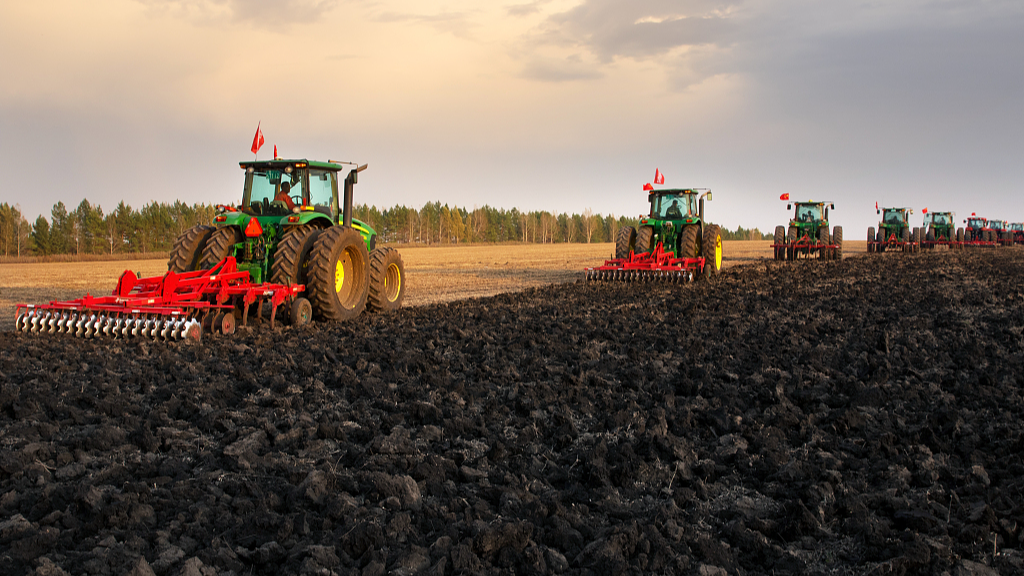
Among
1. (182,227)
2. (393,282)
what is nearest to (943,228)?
(393,282)

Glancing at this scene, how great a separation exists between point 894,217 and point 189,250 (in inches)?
1212

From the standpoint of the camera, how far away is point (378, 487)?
10.7ft

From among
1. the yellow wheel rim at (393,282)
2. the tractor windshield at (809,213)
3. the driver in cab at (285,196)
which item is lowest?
the yellow wheel rim at (393,282)

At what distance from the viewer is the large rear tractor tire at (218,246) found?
8477 millimetres

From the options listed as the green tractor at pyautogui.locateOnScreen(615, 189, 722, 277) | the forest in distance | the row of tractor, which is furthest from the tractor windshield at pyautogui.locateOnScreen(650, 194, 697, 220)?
the forest in distance

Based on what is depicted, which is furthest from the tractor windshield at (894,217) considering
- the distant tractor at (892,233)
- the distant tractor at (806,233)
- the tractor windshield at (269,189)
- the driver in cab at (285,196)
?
the driver in cab at (285,196)

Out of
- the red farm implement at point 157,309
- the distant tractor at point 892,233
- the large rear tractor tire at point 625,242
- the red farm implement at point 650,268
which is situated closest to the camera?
Answer: the red farm implement at point 157,309

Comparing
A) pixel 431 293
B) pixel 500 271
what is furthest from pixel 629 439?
pixel 500 271

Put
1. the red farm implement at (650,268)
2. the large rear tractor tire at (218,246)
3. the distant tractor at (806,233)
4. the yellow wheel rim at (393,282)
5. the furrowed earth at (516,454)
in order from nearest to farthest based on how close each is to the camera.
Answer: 1. the furrowed earth at (516,454)
2. the large rear tractor tire at (218,246)
3. the yellow wheel rim at (393,282)
4. the red farm implement at (650,268)
5. the distant tractor at (806,233)

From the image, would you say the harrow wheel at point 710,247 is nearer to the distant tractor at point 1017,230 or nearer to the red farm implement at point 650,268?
the red farm implement at point 650,268

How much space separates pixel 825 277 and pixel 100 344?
47.5ft

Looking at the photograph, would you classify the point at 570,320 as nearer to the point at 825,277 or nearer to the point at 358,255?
the point at 358,255

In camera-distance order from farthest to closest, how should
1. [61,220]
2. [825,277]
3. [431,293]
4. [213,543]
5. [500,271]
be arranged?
[61,220] → [500,271] → [825,277] → [431,293] → [213,543]

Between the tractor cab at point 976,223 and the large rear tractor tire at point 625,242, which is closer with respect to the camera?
the large rear tractor tire at point 625,242
